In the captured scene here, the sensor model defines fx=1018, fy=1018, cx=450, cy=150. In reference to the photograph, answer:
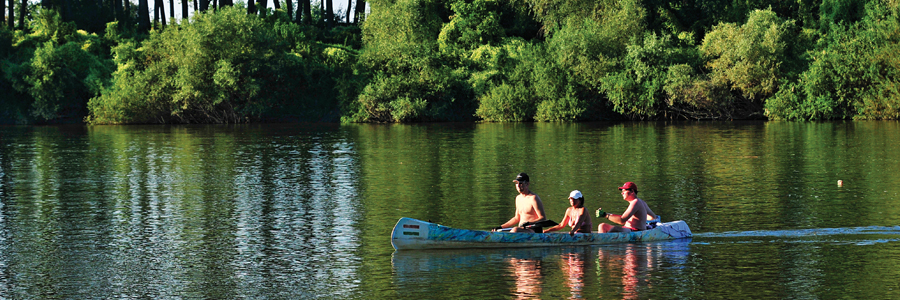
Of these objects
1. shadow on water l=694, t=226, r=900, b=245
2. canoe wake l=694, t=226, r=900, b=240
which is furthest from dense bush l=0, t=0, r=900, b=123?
shadow on water l=694, t=226, r=900, b=245

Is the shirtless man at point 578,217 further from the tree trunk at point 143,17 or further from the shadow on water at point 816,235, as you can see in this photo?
the tree trunk at point 143,17

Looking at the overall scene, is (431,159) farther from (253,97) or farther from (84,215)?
(253,97)

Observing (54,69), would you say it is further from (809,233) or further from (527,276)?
(527,276)

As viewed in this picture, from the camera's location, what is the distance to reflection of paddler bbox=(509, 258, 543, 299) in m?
15.4

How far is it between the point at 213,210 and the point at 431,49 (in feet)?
234

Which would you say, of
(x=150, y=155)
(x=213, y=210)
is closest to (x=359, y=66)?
(x=150, y=155)

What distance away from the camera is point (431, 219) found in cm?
2411

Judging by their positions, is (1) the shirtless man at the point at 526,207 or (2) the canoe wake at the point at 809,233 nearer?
(1) the shirtless man at the point at 526,207

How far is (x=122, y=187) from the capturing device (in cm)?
3281

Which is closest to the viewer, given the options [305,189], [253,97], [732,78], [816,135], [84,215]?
[84,215]

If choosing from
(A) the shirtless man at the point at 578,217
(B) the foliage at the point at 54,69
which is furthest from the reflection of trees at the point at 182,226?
(B) the foliage at the point at 54,69

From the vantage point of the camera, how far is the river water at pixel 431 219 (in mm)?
16250

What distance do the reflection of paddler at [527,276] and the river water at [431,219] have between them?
0.22ft

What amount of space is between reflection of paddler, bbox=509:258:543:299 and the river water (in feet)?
0.22
